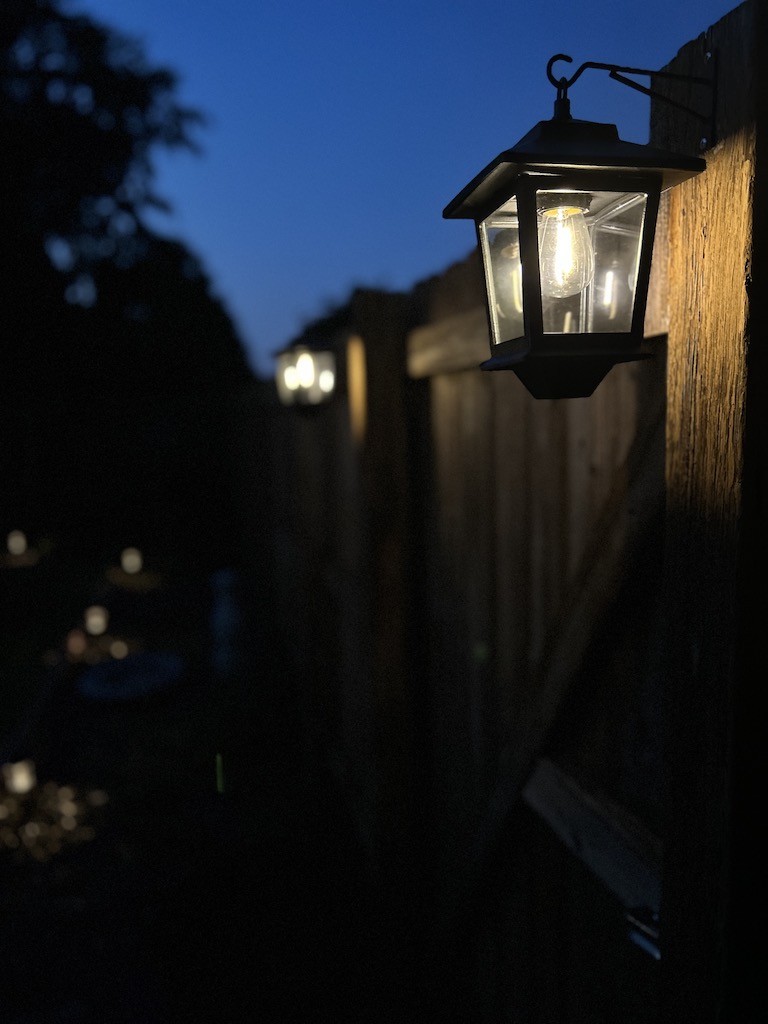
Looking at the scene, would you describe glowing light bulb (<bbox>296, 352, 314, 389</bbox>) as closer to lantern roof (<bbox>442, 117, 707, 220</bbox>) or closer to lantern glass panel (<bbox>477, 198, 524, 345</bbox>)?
lantern glass panel (<bbox>477, 198, 524, 345</bbox>)

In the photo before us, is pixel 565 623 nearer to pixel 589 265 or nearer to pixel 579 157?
pixel 589 265

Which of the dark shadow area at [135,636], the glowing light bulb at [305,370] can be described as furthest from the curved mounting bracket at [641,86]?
the dark shadow area at [135,636]

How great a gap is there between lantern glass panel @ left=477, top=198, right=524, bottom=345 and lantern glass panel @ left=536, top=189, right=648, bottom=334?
0.22 feet

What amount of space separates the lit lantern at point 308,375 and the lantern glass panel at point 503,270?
9.49 ft

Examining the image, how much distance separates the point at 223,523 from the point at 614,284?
14.9 m

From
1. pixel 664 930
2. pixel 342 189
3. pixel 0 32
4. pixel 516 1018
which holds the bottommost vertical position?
pixel 516 1018

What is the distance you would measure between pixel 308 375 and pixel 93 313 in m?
15.8

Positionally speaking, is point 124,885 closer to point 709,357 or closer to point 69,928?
point 69,928

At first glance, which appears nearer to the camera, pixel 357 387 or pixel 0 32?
pixel 357 387

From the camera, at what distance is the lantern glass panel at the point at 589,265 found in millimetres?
1326

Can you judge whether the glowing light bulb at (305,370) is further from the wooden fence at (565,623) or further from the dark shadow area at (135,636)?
the dark shadow area at (135,636)

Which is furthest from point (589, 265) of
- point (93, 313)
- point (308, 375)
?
point (93, 313)

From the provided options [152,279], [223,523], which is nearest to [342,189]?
[152,279]

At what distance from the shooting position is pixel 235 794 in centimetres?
538
